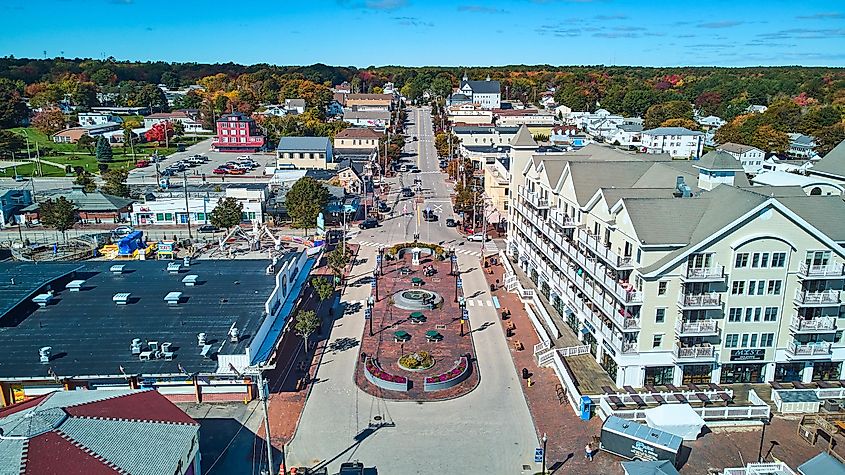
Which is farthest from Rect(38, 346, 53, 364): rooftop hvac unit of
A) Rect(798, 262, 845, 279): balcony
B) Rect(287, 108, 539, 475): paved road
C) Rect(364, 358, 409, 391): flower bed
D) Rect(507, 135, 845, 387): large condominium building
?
Rect(798, 262, 845, 279): balcony

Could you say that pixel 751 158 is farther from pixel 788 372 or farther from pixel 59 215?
pixel 59 215

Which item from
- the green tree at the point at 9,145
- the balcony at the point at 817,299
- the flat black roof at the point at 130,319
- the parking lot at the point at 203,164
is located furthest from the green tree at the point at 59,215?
the green tree at the point at 9,145

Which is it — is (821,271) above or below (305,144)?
below

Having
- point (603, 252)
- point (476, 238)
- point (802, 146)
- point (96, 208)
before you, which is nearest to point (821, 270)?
point (603, 252)

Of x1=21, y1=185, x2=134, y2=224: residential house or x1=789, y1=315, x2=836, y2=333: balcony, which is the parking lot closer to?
x1=21, y1=185, x2=134, y2=224: residential house

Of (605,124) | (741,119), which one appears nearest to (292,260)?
(605,124)

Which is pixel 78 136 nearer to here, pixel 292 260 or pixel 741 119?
pixel 292 260
